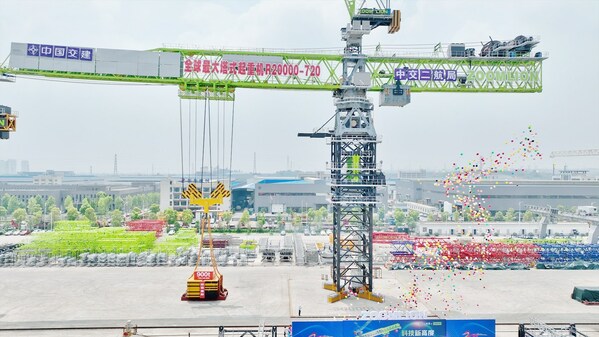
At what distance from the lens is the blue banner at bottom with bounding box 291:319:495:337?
674 inches

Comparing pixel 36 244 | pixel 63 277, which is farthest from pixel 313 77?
pixel 36 244

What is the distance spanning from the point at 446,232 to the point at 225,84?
154ft

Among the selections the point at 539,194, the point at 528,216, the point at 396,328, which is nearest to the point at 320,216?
the point at 528,216

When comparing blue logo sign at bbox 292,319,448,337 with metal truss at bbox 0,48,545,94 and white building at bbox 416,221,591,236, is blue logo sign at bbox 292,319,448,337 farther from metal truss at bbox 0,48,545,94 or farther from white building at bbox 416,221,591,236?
white building at bbox 416,221,591,236

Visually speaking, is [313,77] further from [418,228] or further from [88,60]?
[418,228]

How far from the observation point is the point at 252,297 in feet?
92.1

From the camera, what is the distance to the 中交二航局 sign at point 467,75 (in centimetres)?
3081

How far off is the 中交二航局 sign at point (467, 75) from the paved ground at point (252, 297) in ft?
53.1

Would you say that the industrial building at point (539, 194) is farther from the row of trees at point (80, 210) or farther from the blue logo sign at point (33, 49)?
the blue logo sign at point (33, 49)

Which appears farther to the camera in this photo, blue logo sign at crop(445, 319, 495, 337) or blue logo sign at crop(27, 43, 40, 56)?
blue logo sign at crop(27, 43, 40, 56)

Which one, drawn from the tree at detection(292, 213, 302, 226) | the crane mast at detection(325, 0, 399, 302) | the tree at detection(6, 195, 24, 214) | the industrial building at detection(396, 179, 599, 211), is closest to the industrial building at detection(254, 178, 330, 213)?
the tree at detection(292, 213, 302, 226)

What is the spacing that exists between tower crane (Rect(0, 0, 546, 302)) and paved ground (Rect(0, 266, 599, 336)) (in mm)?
3459

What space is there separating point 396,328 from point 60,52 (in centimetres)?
2804

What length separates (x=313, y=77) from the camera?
30.3 metres
